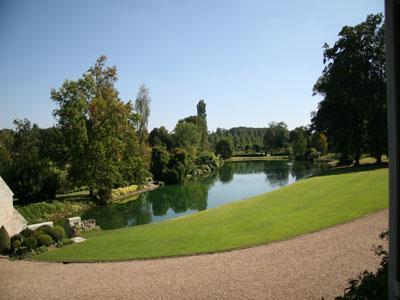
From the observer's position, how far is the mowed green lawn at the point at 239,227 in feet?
A: 38.8

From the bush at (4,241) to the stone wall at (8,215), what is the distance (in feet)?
3.10

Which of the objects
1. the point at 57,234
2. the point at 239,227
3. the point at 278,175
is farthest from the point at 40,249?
the point at 278,175

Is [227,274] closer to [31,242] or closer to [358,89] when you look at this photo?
[31,242]

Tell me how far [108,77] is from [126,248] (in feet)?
66.2

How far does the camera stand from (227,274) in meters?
9.00

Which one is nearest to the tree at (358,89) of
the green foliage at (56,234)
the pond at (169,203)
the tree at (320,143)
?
the pond at (169,203)

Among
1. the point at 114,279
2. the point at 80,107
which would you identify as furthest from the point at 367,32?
the point at 114,279

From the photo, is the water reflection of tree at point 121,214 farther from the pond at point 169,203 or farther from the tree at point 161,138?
the tree at point 161,138

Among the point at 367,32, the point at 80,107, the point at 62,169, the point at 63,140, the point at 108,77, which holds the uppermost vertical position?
the point at 367,32

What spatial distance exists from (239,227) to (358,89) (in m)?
22.3

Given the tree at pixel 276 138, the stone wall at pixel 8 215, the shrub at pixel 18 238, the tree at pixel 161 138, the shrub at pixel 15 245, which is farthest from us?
the tree at pixel 276 138

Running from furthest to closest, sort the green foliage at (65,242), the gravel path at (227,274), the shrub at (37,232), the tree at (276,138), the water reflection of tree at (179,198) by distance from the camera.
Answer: the tree at (276,138) < the water reflection of tree at (179,198) < the green foliage at (65,242) < the shrub at (37,232) < the gravel path at (227,274)

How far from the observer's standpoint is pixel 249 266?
9445mm

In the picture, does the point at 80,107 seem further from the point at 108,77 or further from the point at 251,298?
the point at 251,298
